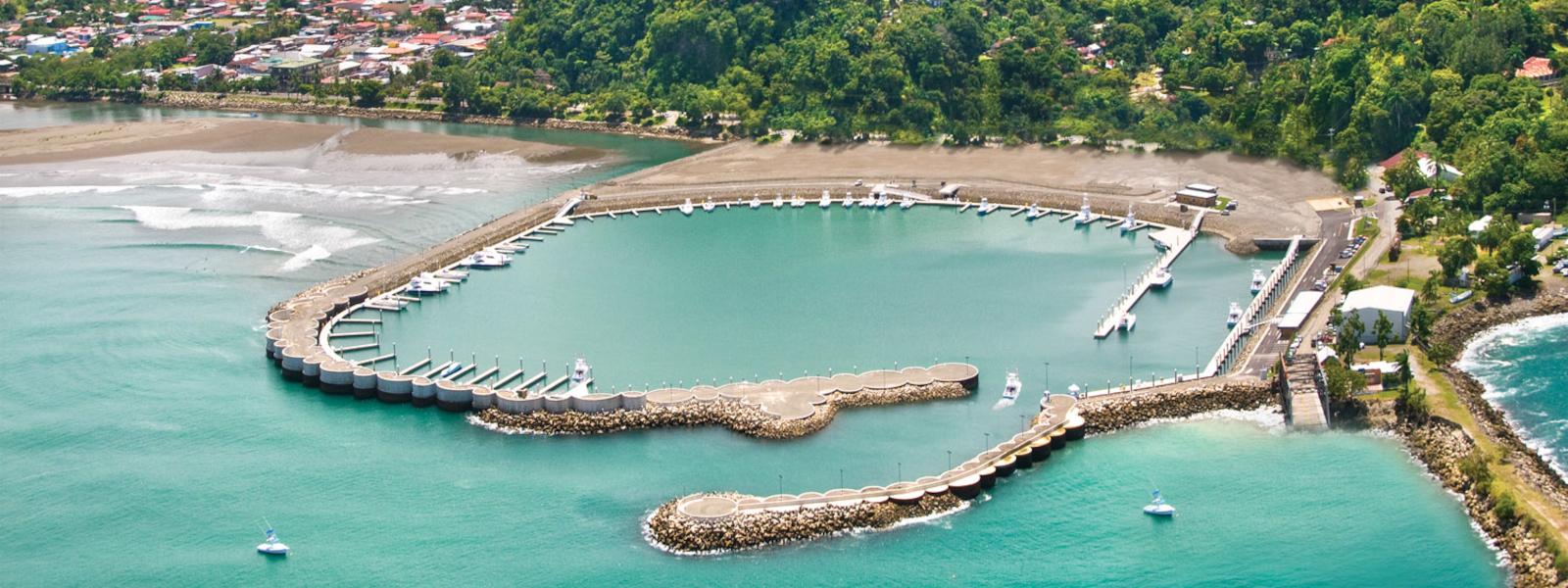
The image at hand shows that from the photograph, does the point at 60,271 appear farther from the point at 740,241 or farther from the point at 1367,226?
the point at 1367,226

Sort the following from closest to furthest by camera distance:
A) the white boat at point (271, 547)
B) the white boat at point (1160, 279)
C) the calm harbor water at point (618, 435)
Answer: the calm harbor water at point (618, 435), the white boat at point (271, 547), the white boat at point (1160, 279)

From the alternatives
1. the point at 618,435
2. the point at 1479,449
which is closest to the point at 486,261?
the point at 618,435

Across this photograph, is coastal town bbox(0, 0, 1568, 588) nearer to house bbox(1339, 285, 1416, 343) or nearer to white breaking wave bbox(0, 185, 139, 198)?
house bbox(1339, 285, 1416, 343)

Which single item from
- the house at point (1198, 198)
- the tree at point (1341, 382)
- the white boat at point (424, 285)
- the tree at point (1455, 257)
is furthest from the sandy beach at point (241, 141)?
the tree at point (1341, 382)

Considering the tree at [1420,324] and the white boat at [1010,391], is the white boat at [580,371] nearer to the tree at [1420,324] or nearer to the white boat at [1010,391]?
the white boat at [1010,391]

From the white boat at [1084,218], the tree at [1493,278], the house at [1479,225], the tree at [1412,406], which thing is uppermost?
the house at [1479,225]

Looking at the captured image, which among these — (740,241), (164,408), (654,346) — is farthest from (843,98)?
(164,408)

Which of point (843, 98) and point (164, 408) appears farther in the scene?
point (843, 98)

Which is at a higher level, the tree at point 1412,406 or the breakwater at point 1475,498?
the tree at point 1412,406
